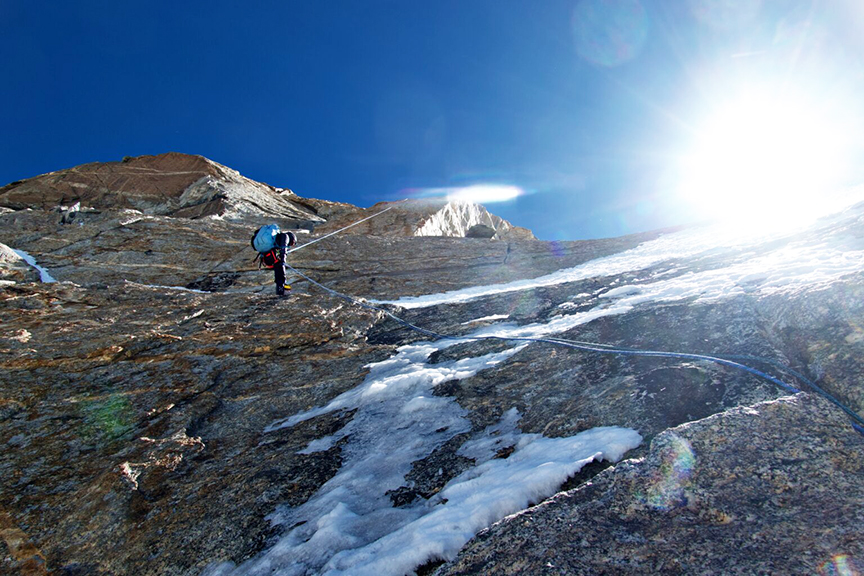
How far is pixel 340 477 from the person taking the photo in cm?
577

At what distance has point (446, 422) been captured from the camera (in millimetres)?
6602

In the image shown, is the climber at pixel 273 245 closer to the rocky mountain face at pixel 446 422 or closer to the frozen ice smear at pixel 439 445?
the rocky mountain face at pixel 446 422

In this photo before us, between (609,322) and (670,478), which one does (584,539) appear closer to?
(670,478)

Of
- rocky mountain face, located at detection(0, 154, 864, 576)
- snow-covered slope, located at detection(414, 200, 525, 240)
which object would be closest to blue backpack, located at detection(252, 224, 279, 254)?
rocky mountain face, located at detection(0, 154, 864, 576)

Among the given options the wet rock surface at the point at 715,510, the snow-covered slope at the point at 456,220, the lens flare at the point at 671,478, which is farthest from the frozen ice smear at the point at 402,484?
the snow-covered slope at the point at 456,220

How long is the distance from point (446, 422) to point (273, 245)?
8.56 m

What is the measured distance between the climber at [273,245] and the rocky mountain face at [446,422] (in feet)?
2.99

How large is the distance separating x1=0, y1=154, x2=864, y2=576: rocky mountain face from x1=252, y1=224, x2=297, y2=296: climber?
91 centimetres

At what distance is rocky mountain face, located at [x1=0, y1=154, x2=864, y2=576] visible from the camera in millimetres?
3549

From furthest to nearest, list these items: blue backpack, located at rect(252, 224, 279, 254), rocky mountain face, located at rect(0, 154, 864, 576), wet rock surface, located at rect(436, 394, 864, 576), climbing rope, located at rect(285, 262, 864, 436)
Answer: blue backpack, located at rect(252, 224, 279, 254)
climbing rope, located at rect(285, 262, 864, 436)
rocky mountain face, located at rect(0, 154, 864, 576)
wet rock surface, located at rect(436, 394, 864, 576)

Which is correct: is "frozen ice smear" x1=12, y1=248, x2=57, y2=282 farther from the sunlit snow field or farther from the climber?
the sunlit snow field

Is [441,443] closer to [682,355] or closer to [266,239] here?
[682,355]

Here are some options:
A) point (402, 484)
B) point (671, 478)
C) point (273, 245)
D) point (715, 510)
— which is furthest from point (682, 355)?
point (273, 245)

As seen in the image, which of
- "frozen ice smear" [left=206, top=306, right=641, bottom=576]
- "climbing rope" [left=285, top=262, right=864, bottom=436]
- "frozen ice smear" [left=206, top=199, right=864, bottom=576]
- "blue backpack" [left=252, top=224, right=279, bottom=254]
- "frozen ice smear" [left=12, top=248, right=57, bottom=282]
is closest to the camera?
"frozen ice smear" [left=206, top=306, right=641, bottom=576]
